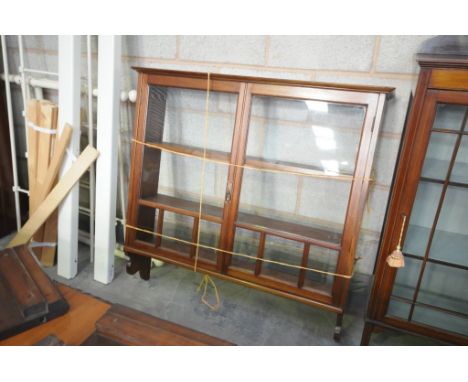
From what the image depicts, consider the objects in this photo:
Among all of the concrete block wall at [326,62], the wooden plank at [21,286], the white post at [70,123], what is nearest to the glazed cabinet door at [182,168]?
the concrete block wall at [326,62]

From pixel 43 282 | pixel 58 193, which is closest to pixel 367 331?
pixel 43 282

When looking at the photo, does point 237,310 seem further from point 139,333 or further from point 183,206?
point 139,333

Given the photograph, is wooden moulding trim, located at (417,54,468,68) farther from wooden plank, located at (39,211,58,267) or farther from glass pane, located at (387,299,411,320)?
wooden plank, located at (39,211,58,267)

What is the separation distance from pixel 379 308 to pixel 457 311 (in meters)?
0.32

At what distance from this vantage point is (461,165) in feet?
4.22

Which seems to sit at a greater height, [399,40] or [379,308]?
[399,40]

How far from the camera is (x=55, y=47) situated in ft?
7.34

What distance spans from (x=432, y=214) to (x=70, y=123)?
6.24 ft

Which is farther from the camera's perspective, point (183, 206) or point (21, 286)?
point (183, 206)

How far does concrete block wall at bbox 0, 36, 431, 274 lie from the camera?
62.8 inches

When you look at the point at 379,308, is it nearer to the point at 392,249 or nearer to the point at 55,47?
the point at 392,249

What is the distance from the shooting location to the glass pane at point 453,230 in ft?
4.35

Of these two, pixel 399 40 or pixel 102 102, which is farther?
pixel 102 102
